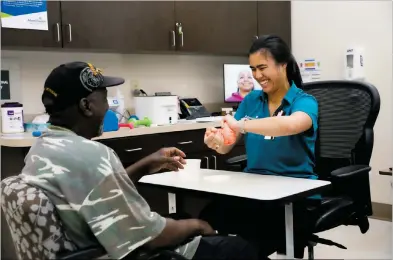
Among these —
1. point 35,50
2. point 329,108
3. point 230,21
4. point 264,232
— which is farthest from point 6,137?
point 230,21

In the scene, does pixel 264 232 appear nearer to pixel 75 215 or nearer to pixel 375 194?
pixel 75 215

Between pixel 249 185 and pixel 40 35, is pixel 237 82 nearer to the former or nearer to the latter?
pixel 40 35

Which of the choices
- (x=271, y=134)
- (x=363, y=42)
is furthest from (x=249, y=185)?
Result: (x=363, y=42)

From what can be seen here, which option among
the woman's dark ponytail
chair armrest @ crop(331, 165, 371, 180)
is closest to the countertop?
the woman's dark ponytail

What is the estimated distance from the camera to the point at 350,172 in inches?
78.0

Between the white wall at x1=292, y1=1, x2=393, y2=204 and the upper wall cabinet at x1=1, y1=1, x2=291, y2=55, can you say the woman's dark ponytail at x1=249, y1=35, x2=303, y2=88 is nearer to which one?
the upper wall cabinet at x1=1, y1=1, x2=291, y2=55

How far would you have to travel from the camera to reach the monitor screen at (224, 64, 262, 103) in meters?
4.25

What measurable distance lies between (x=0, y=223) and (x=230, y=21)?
2514 millimetres

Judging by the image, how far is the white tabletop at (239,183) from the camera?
1541 mm

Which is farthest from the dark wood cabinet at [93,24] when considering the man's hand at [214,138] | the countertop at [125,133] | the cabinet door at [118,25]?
the man's hand at [214,138]

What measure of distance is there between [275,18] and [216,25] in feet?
2.45

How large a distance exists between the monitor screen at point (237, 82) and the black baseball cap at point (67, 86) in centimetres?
297

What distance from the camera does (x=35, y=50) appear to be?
3.24 m

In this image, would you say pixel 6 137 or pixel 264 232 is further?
pixel 6 137
